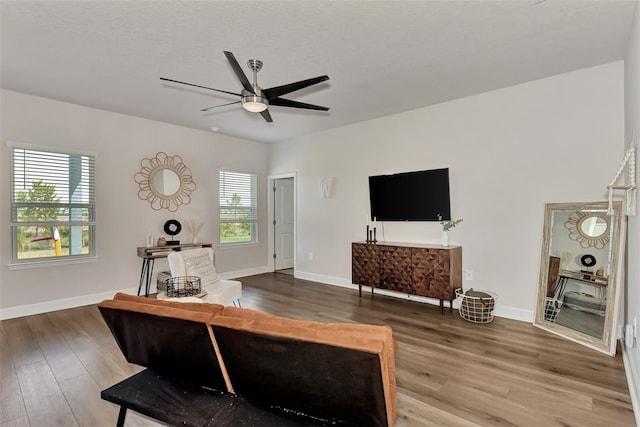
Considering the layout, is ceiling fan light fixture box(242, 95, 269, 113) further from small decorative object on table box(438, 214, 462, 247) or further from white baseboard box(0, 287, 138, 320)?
white baseboard box(0, 287, 138, 320)

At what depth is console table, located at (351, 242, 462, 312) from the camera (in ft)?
12.9

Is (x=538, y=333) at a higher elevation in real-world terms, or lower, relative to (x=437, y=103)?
lower

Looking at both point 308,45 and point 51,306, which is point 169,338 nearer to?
point 308,45

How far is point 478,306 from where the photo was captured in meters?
3.73

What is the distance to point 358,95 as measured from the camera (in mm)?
4094

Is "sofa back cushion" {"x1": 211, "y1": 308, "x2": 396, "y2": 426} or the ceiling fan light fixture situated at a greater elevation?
the ceiling fan light fixture

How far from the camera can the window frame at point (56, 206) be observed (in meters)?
3.99

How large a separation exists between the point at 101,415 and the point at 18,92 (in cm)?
415

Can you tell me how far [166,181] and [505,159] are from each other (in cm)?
504

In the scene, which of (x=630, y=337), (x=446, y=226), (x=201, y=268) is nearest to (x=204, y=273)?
(x=201, y=268)

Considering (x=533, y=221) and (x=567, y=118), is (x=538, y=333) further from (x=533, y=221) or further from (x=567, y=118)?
(x=567, y=118)

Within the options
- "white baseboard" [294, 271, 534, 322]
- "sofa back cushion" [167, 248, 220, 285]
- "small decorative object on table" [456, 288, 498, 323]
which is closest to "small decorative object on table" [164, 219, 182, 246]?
"sofa back cushion" [167, 248, 220, 285]

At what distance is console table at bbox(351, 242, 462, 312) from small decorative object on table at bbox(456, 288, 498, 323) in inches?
7.3

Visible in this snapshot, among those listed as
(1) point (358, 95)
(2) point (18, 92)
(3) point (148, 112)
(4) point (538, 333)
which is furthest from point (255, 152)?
(4) point (538, 333)
